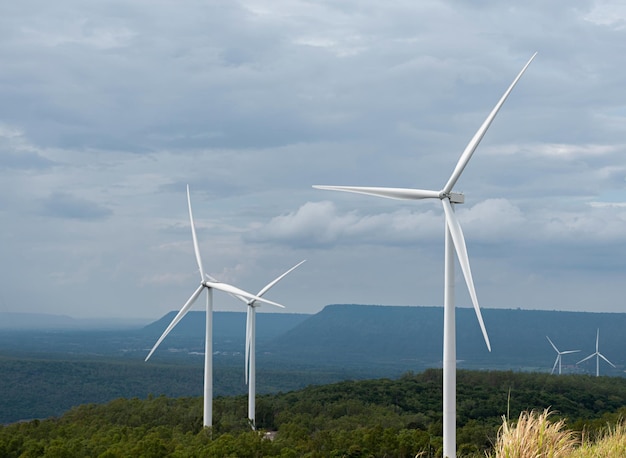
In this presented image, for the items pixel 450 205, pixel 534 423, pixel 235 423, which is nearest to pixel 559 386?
pixel 235 423

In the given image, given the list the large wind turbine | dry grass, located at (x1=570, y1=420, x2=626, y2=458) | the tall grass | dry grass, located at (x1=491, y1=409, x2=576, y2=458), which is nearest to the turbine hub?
the large wind turbine

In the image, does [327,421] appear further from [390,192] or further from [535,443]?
[535,443]

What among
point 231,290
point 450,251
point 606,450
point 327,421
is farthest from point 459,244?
point 327,421

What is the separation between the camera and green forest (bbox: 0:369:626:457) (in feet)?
146

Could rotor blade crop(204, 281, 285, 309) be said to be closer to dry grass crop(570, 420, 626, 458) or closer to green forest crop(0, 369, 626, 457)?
green forest crop(0, 369, 626, 457)

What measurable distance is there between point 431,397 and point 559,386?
1186 inches

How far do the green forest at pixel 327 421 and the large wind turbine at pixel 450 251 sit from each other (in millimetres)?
1816

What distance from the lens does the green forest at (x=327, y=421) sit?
146ft

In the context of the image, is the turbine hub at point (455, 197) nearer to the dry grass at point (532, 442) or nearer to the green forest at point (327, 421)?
the green forest at point (327, 421)

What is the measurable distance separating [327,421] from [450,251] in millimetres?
53409

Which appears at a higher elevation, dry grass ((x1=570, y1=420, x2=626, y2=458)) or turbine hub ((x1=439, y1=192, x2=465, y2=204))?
turbine hub ((x1=439, y1=192, x2=465, y2=204))

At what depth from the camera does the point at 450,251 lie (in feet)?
88.8

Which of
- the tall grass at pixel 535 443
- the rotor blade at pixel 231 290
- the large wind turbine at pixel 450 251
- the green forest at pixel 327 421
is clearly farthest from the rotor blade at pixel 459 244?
the rotor blade at pixel 231 290

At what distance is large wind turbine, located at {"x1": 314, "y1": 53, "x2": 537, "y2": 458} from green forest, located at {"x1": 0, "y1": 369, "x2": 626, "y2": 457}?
1.82 m
